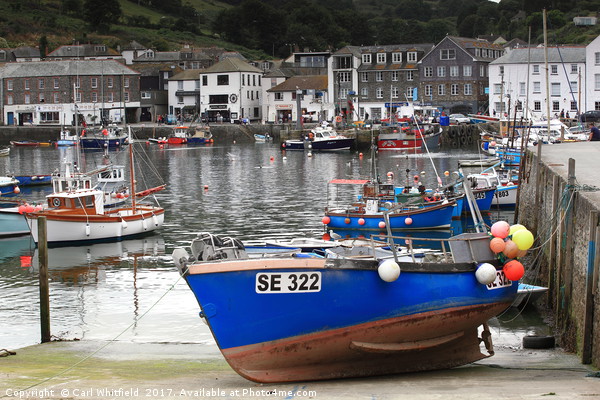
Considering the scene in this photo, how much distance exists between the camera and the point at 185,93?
114312 millimetres

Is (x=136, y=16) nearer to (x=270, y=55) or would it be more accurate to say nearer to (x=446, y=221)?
(x=270, y=55)

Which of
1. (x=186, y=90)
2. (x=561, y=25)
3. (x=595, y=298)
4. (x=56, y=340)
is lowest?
(x=56, y=340)

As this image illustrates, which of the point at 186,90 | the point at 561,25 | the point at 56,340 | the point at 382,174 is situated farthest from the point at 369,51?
the point at 56,340

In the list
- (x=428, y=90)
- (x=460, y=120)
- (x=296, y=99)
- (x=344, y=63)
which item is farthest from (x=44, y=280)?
(x=296, y=99)

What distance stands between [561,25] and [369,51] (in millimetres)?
41648

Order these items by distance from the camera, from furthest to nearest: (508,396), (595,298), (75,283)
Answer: (75,283), (595,298), (508,396)

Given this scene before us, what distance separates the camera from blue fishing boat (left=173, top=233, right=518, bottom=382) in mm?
13648

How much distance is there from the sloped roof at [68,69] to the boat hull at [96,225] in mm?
80360

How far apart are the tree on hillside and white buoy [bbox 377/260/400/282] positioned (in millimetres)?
150370

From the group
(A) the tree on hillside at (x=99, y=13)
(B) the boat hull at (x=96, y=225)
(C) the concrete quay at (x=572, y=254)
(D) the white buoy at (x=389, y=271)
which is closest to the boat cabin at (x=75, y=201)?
(B) the boat hull at (x=96, y=225)

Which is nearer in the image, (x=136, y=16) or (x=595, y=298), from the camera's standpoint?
(x=595, y=298)

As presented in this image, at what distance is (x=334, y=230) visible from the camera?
3319cm

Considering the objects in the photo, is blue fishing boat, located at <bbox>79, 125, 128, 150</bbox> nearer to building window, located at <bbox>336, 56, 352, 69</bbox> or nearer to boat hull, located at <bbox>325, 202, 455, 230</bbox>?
building window, located at <bbox>336, 56, 352, 69</bbox>

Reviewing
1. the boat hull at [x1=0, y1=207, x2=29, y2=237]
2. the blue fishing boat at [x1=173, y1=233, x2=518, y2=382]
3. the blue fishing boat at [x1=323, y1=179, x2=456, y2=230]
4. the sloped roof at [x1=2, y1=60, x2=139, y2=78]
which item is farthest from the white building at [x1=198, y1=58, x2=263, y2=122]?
the blue fishing boat at [x1=173, y1=233, x2=518, y2=382]
